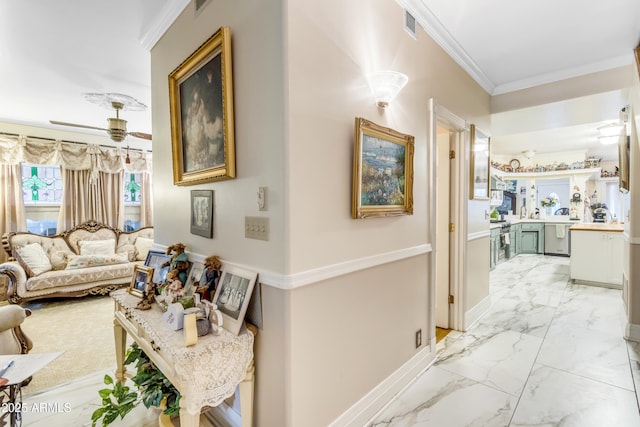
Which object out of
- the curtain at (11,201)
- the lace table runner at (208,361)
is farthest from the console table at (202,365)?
the curtain at (11,201)

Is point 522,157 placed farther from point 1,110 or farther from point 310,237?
point 1,110

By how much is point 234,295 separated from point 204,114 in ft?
3.70

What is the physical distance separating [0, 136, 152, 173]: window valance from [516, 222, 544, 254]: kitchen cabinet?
9.21m

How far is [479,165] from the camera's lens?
10.8 feet

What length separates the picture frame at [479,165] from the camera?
3.12 meters

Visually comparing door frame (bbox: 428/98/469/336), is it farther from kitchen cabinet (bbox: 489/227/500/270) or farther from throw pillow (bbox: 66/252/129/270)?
throw pillow (bbox: 66/252/129/270)

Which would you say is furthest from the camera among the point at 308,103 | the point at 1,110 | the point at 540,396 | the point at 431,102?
the point at 1,110

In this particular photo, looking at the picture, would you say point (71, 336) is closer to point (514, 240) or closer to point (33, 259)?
point (33, 259)

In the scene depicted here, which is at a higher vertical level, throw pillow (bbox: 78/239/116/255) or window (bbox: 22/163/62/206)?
window (bbox: 22/163/62/206)

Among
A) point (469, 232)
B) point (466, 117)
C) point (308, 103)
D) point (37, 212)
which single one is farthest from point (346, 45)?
point (37, 212)

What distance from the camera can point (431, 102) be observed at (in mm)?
2402

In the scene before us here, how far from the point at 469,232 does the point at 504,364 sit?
4.08 feet

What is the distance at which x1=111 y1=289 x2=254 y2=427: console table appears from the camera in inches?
49.8

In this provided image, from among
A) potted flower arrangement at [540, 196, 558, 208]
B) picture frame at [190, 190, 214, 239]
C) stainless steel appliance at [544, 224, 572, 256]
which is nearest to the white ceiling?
picture frame at [190, 190, 214, 239]
